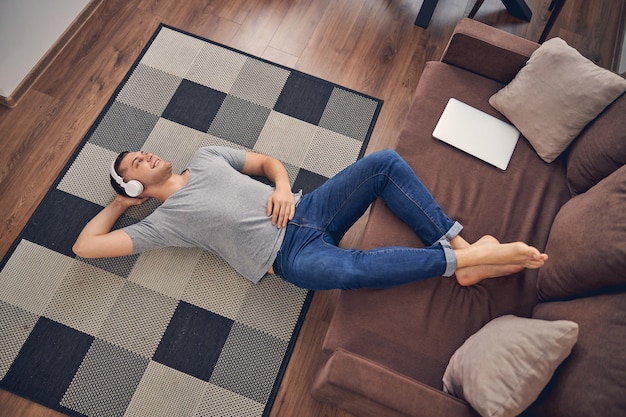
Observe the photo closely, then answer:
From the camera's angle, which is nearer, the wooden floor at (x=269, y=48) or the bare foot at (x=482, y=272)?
the bare foot at (x=482, y=272)

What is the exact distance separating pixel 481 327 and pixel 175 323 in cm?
123

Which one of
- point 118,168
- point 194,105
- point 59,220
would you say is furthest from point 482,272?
point 59,220

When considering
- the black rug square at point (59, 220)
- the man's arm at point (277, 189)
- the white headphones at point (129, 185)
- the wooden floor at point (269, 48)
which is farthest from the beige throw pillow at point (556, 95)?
the black rug square at point (59, 220)

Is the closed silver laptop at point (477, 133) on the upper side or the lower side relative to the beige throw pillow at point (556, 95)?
lower

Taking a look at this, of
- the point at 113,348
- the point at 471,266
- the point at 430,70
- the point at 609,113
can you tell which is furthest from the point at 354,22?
the point at 113,348

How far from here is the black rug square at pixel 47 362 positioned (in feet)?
6.24

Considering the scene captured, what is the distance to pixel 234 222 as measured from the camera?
184cm

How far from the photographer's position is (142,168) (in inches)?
73.7

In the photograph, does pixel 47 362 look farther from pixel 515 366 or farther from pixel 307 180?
pixel 515 366

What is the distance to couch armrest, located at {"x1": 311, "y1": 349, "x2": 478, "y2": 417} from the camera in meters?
1.39

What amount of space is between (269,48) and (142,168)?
3.87ft

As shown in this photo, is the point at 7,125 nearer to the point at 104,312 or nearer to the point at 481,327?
the point at 104,312

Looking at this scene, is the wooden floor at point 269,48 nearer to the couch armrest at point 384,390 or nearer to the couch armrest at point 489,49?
the couch armrest at point 489,49

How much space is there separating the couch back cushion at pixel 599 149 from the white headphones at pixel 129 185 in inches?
67.5
